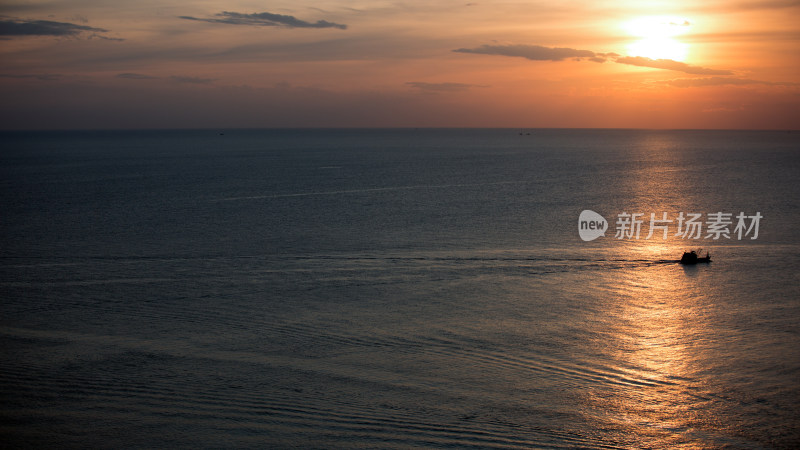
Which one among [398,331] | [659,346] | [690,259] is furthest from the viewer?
[690,259]

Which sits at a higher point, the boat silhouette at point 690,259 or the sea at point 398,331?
the boat silhouette at point 690,259


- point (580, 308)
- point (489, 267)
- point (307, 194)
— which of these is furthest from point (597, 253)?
point (307, 194)

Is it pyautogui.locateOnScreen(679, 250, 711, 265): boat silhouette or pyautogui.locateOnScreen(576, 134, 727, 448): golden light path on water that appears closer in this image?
pyautogui.locateOnScreen(576, 134, 727, 448): golden light path on water

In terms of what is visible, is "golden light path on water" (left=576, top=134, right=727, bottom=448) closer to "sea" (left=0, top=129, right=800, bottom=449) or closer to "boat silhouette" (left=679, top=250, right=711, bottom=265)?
"sea" (left=0, top=129, right=800, bottom=449)

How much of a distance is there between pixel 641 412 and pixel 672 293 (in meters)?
13.5

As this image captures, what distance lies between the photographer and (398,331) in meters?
22.5

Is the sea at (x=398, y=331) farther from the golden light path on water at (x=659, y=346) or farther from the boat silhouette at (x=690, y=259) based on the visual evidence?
the boat silhouette at (x=690, y=259)

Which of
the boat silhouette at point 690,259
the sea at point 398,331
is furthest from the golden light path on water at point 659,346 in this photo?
the boat silhouette at point 690,259

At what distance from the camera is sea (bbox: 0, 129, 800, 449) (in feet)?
50.4

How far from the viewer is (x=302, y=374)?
60.1ft

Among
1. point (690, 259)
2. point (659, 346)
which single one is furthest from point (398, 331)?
point (690, 259)

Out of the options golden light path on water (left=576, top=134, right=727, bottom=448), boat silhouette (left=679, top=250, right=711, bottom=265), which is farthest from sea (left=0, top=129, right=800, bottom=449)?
boat silhouette (left=679, top=250, right=711, bottom=265)

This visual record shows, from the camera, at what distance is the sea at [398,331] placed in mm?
15375

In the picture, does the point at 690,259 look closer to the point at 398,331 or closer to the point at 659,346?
the point at 659,346
